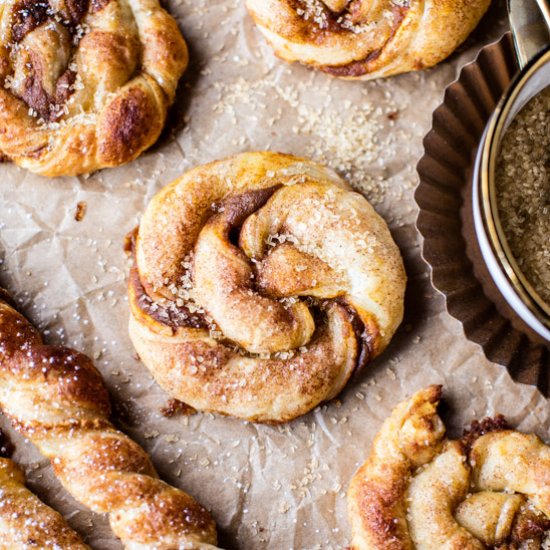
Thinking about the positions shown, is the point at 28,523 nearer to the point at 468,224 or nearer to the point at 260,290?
the point at 260,290

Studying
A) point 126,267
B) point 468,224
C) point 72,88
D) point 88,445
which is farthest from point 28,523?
point 468,224

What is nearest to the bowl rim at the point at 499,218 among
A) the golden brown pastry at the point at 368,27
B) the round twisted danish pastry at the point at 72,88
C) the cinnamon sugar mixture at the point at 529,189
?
the cinnamon sugar mixture at the point at 529,189

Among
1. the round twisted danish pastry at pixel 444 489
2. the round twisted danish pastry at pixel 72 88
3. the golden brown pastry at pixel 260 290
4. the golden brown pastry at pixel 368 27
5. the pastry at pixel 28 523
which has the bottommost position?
the pastry at pixel 28 523

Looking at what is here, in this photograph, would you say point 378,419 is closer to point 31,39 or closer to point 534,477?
point 534,477

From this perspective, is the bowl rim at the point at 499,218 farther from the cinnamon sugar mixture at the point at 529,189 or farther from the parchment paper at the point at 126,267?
the parchment paper at the point at 126,267

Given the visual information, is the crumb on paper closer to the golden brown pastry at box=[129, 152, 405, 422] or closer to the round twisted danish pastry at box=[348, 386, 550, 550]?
the golden brown pastry at box=[129, 152, 405, 422]

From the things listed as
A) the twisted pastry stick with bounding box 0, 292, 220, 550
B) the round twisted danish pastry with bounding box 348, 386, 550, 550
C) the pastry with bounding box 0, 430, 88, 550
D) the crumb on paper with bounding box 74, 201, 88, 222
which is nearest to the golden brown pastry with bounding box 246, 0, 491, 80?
the crumb on paper with bounding box 74, 201, 88, 222
